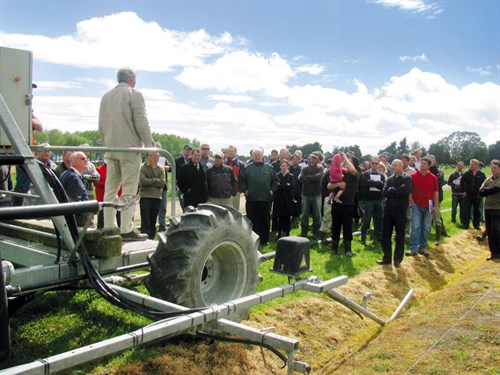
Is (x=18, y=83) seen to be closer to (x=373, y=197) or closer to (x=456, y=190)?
(x=373, y=197)

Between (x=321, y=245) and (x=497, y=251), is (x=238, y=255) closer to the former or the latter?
(x=321, y=245)

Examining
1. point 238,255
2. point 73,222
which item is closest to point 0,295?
point 73,222

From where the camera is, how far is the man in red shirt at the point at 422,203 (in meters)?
11.6

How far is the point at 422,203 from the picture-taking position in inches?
460

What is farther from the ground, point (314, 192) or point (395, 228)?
point (314, 192)

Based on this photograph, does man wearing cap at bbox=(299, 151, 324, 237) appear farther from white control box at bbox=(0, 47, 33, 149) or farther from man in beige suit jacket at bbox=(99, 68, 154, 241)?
white control box at bbox=(0, 47, 33, 149)

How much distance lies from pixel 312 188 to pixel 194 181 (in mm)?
3379

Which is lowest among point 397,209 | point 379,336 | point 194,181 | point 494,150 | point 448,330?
→ point 379,336

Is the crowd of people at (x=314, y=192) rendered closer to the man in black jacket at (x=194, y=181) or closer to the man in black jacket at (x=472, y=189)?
the man in black jacket at (x=194, y=181)

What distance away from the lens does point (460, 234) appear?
1519 centimetres

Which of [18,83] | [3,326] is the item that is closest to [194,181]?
[18,83]

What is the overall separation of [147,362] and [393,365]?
8.89 ft

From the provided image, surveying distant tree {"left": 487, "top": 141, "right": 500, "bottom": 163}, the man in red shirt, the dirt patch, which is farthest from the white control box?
distant tree {"left": 487, "top": 141, "right": 500, "bottom": 163}

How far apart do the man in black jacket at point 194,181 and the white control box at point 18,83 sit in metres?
6.31
